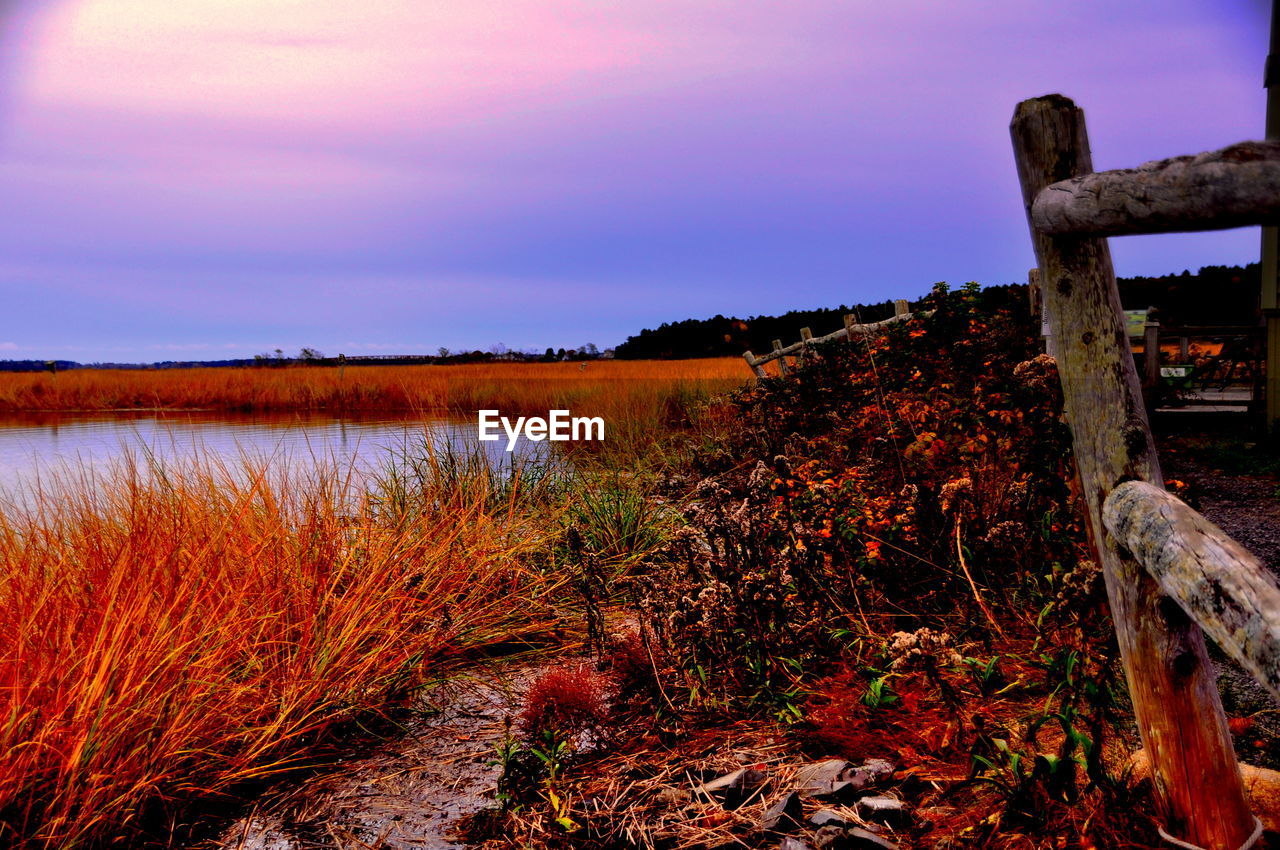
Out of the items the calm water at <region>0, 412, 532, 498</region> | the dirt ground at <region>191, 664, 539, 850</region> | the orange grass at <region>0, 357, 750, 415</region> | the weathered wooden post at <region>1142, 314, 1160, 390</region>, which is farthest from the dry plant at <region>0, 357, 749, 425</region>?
the dirt ground at <region>191, 664, 539, 850</region>

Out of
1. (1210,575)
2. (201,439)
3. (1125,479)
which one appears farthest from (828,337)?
(1210,575)

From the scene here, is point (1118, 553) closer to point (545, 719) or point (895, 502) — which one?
point (545, 719)

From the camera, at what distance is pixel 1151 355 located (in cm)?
1279

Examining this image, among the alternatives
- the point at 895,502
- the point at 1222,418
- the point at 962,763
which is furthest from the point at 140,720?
the point at 1222,418

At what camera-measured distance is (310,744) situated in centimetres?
358

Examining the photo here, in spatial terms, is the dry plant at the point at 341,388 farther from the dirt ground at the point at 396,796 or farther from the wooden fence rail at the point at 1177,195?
the wooden fence rail at the point at 1177,195

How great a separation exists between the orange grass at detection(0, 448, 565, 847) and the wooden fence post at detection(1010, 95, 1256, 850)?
299 centimetres

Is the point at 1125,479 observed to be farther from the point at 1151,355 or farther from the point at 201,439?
the point at 1151,355

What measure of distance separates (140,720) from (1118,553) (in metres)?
3.24

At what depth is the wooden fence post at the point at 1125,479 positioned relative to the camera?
2.20 meters

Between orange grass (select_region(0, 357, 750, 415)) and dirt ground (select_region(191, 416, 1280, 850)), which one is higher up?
orange grass (select_region(0, 357, 750, 415))

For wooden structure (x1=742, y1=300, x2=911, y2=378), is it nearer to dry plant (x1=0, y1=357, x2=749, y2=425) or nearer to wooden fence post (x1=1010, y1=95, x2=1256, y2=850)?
dry plant (x1=0, y1=357, x2=749, y2=425)

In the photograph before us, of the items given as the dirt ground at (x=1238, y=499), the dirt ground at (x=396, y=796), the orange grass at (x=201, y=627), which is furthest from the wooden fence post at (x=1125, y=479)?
the orange grass at (x=201, y=627)

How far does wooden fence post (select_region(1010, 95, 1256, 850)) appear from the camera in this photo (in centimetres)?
220
